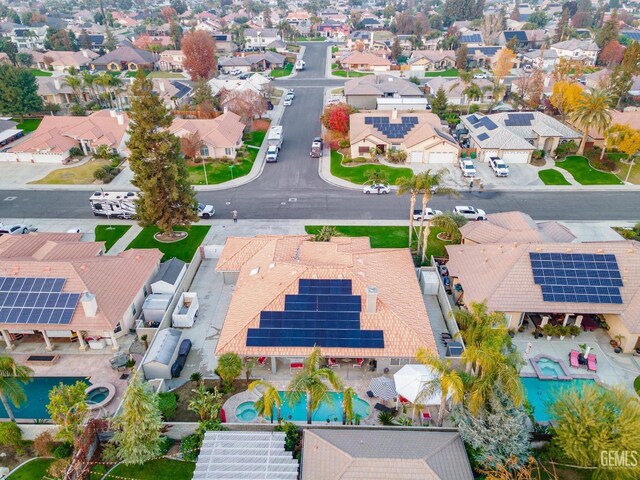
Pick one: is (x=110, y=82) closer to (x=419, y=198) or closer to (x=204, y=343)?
(x=419, y=198)

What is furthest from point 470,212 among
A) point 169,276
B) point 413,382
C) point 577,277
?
point 169,276

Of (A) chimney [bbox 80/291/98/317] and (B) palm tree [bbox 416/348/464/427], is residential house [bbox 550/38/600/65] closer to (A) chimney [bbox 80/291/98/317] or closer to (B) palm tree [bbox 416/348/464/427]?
(B) palm tree [bbox 416/348/464/427]

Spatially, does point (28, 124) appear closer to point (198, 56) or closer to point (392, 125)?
point (198, 56)

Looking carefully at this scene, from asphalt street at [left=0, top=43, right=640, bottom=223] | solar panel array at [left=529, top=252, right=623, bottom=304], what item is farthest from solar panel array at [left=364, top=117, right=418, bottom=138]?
solar panel array at [left=529, top=252, right=623, bottom=304]

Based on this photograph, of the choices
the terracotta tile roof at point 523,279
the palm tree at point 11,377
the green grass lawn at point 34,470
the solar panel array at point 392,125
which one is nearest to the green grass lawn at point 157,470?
the green grass lawn at point 34,470

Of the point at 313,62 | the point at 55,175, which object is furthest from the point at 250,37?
the point at 55,175
